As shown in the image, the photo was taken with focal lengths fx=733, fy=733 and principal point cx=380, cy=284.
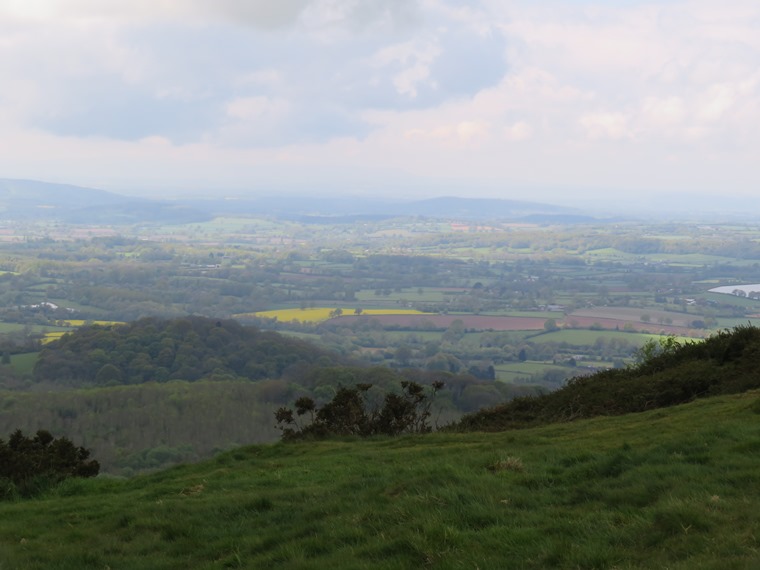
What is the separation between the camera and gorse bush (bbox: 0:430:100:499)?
40.2 ft

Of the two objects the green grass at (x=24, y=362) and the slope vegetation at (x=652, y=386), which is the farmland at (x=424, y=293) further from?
the slope vegetation at (x=652, y=386)

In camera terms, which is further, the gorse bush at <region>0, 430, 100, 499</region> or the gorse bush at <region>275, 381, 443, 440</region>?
the gorse bush at <region>275, 381, 443, 440</region>

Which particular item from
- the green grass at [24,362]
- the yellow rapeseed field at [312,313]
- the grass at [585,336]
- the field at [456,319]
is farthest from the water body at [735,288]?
the green grass at [24,362]

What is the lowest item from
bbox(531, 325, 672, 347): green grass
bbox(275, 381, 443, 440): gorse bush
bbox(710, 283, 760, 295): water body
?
bbox(531, 325, 672, 347): green grass

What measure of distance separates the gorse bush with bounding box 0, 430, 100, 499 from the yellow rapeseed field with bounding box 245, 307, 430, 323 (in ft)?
296

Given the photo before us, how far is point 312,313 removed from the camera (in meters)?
111

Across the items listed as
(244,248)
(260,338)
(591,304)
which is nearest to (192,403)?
(260,338)

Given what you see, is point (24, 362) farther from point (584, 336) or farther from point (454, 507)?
point (454, 507)

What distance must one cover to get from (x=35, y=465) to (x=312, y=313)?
98844 millimetres

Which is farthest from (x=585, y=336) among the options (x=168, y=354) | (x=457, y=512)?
(x=457, y=512)

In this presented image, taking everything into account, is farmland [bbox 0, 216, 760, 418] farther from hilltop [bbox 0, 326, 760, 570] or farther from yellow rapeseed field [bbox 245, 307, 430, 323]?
hilltop [bbox 0, 326, 760, 570]

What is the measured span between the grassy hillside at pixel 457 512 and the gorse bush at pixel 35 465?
1.89 feet

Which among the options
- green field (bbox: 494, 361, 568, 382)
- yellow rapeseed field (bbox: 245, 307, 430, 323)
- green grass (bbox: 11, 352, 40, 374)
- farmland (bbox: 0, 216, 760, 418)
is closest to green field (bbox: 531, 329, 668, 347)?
farmland (bbox: 0, 216, 760, 418)

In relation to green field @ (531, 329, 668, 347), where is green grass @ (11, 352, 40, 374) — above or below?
below
